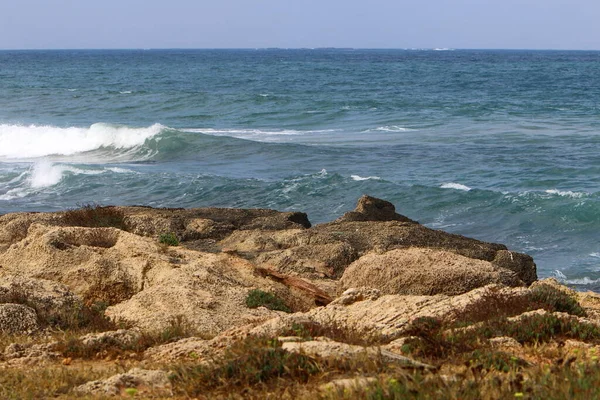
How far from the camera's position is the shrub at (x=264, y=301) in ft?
28.2

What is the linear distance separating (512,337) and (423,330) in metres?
0.68

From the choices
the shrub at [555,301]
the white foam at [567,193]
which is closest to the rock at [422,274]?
the shrub at [555,301]

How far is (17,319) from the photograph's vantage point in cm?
759

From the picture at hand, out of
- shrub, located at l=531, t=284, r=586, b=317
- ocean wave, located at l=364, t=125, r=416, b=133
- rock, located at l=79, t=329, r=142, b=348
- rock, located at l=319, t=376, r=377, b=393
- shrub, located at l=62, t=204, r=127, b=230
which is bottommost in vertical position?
ocean wave, located at l=364, t=125, r=416, b=133

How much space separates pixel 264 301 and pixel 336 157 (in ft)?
Result: 68.3

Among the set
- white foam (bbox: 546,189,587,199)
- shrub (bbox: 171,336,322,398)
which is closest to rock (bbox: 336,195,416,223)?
shrub (bbox: 171,336,322,398)

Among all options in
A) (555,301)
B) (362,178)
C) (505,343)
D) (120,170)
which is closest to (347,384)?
(505,343)

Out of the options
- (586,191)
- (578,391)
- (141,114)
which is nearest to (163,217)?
(578,391)

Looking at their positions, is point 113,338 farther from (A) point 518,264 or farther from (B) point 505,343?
(A) point 518,264

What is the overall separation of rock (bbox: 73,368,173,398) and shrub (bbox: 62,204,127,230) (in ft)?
23.3

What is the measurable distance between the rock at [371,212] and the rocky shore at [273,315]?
79 cm

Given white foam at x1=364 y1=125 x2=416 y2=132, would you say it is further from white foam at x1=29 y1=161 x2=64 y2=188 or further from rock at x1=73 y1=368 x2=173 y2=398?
rock at x1=73 y1=368 x2=173 y2=398

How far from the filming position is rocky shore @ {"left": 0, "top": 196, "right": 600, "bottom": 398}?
17.1 feet

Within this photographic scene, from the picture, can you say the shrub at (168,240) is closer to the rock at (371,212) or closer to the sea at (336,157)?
the rock at (371,212)
